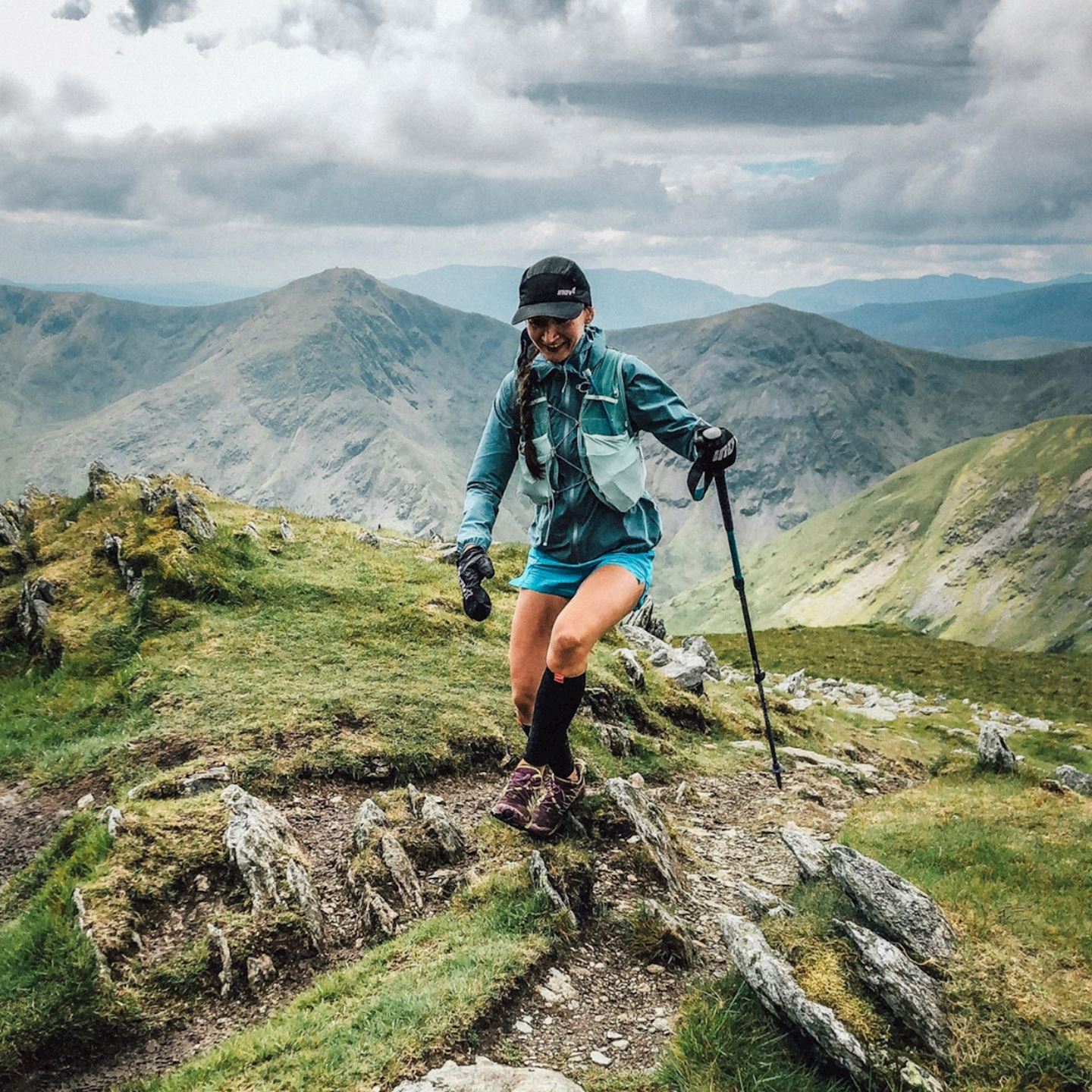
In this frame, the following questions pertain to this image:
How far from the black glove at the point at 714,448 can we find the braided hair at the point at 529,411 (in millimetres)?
1589

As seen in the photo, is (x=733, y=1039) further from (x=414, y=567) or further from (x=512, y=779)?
(x=414, y=567)

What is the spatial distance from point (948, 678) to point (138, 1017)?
43.8 m

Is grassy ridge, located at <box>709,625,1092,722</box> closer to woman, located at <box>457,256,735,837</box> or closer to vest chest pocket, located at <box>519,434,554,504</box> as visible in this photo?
woman, located at <box>457,256,735,837</box>

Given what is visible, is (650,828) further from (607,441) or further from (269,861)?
(607,441)

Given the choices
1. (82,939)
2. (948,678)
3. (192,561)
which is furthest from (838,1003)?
(948,678)

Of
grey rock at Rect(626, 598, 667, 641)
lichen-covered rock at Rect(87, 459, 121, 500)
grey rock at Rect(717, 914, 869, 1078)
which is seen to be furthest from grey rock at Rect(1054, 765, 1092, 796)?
lichen-covered rock at Rect(87, 459, 121, 500)

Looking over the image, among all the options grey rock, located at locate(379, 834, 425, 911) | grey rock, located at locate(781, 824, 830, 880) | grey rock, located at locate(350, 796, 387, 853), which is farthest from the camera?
grey rock, located at locate(350, 796, 387, 853)

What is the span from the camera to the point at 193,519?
18.0 m

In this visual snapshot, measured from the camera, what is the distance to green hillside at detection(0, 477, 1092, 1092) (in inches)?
239

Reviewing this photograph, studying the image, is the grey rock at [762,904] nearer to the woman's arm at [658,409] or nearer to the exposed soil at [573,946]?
the exposed soil at [573,946]

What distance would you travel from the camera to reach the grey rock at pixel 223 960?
731 cm

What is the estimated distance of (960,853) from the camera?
9578 millimetres

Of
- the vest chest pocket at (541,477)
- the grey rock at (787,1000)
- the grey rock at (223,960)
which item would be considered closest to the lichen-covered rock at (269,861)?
the grey rock at (223,960)

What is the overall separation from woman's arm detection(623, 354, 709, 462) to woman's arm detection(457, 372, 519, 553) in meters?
1.23
